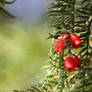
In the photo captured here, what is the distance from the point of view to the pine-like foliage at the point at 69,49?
42 centimetres

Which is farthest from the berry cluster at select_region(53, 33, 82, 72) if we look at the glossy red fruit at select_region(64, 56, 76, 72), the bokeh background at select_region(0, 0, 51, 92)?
the bokeh background at select_region(0, 0, 51, 92)

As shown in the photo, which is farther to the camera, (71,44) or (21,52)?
(21,52)

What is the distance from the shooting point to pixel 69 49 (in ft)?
1.43

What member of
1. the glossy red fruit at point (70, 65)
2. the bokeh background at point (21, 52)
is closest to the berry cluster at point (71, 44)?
the glossy red fruit at point (70, 65)

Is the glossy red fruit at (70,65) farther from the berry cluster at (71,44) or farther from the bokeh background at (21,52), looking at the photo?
the bokeh background at (21,52)

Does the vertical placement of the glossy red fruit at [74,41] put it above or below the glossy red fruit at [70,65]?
above

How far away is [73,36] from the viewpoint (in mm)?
438

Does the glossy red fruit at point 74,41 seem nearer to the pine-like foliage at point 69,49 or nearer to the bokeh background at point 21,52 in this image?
the pine-like foliage at point 69,49

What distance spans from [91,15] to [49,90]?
231mm

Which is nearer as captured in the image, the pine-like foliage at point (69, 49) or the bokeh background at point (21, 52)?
the pine-like foliage at point (69, 49)

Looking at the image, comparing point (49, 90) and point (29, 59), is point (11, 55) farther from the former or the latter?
point (49, 90)

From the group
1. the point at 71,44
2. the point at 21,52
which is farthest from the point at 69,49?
the point at 21,52

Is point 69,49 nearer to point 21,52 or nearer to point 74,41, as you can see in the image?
point 74,41

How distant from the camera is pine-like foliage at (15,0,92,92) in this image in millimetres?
425
